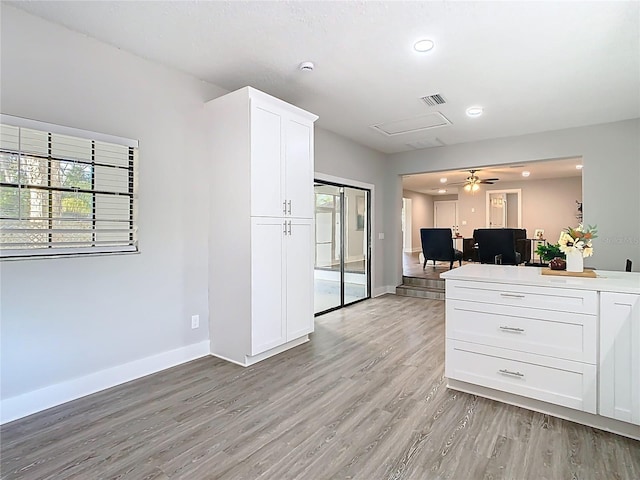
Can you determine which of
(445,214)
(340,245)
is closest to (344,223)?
(340,245)

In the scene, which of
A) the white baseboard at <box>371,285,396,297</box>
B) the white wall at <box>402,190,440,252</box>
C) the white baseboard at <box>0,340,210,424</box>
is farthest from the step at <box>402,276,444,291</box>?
the white wall at <box>402,190,440,252</box>

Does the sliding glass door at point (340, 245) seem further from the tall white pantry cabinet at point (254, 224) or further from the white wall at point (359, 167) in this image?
the tall white pantry cabinet at point (254, 224)

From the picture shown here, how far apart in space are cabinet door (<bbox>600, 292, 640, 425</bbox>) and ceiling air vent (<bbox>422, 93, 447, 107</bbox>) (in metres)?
2.52

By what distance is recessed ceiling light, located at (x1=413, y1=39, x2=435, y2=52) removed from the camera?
8.61 ft

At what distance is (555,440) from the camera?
6.64 ft

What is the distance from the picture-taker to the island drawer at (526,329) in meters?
2.15

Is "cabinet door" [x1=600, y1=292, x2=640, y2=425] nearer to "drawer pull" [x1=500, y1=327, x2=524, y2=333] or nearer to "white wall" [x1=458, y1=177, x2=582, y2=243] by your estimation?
"drawer pull" [x1=500, y1=327, x2=524, y2=333]

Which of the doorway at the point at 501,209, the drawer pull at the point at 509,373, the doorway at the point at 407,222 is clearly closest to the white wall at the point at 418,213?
the doorway at the point at 407,222

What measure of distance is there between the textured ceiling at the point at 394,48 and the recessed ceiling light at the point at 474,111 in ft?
0.27

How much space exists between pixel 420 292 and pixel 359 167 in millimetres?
2500

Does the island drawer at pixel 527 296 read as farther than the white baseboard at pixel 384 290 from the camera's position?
No

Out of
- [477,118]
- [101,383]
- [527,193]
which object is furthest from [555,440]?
[527,193]

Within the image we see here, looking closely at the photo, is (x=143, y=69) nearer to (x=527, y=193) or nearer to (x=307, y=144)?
(x=307, y=144)

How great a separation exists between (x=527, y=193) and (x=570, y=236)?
8.76 metres
